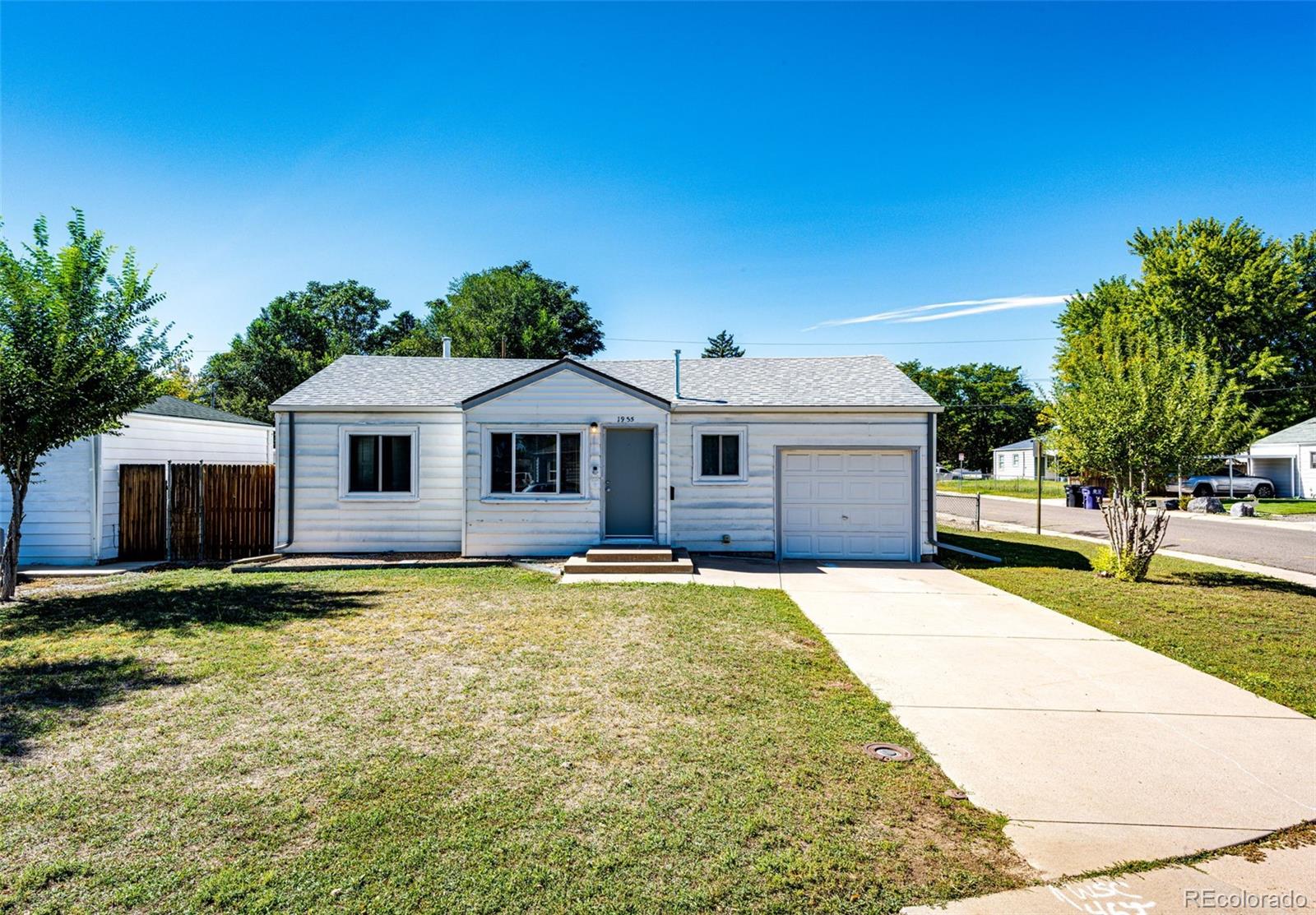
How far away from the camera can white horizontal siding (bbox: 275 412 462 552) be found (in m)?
12.9

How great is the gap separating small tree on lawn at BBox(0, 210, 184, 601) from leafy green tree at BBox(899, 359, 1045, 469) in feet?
207

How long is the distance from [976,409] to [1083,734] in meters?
67.2

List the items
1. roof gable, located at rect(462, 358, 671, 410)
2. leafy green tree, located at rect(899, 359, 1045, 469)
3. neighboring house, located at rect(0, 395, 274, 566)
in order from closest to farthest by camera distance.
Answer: neighboring house, located at rect(0, 395, 274, 566) < roof gable, located at rect(462, 358, 671, 410) < leafy green tree, located at rect(899, 359, 1045, 469)

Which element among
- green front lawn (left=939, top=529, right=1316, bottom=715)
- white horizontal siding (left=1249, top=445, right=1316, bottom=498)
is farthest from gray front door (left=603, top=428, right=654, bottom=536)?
white horizontal siding (left=1249, top=445, right=1316, bottom=498)

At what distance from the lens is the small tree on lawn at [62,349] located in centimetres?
839

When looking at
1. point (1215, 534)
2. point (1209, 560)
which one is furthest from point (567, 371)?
point (1215, 534)

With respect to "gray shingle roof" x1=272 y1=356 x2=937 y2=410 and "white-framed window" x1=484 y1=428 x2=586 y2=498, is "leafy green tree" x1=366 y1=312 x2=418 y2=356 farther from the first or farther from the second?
"white-framed window" x1=484 y1=428 x2=586 y2=498

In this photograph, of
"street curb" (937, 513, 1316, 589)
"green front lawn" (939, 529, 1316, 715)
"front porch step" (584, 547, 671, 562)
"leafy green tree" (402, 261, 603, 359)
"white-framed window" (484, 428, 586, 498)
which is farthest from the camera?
"leafy green tree" (402, 261, 603, 359)

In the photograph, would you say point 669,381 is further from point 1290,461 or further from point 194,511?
point 1290,461

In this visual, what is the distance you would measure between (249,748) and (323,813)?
1.18 m

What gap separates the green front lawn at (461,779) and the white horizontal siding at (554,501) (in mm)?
5464

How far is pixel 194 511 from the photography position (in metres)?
13.1

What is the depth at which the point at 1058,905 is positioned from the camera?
8.88 ft

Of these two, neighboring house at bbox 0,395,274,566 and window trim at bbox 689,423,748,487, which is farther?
window trim at bbox 689,423,748,487
